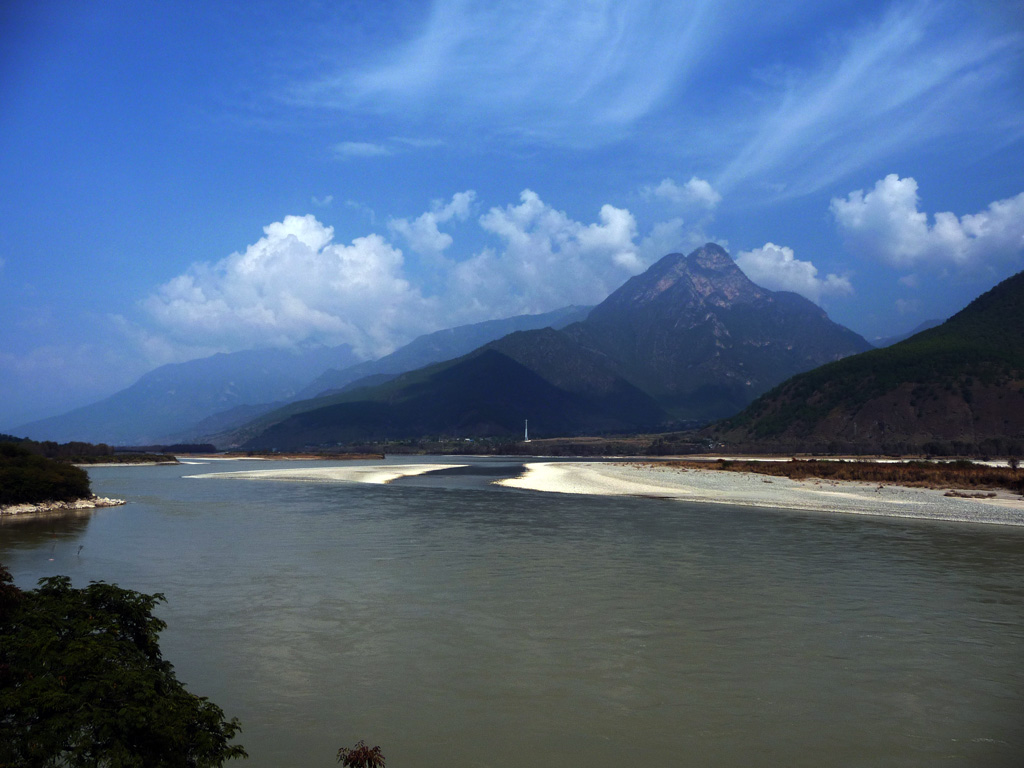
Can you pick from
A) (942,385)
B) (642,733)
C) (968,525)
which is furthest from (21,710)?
(942,385)

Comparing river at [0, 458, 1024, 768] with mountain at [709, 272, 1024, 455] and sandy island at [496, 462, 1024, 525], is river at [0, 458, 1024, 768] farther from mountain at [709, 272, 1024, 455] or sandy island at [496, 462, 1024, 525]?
mountain at [709, 272, 1024, 455]

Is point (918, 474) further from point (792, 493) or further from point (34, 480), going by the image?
point (34, 480)

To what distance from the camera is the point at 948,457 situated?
92.4m

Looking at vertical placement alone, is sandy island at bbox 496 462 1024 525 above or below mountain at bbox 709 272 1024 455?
below

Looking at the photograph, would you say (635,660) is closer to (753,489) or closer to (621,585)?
(621,585)

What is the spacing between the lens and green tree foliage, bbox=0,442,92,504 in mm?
46812

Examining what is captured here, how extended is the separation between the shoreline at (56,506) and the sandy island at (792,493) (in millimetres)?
36244

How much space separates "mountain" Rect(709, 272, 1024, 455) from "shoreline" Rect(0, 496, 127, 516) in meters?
104

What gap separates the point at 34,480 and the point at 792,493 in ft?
187

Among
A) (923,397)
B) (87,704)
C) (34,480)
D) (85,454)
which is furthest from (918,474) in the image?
(85,454)

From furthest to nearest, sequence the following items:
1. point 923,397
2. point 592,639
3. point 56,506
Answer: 1. point 923,397
2. point 56,506
3. point 592,639

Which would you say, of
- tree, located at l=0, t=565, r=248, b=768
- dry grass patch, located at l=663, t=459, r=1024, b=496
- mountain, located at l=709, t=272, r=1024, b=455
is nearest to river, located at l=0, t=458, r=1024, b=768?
tree, located at l=0, t=565, r=248, b=768

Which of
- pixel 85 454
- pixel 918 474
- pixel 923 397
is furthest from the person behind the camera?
pixel 85 454

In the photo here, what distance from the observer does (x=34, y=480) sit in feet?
159
